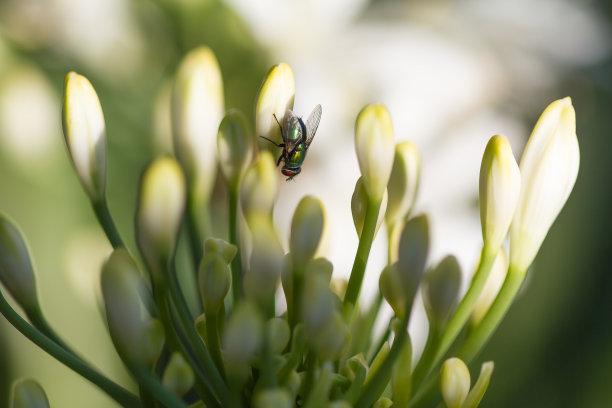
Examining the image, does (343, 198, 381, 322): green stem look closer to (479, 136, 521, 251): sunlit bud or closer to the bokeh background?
(479, 136, 521, 251): sunlit bud

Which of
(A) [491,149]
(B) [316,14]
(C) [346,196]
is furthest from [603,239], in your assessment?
(A) [491,149]

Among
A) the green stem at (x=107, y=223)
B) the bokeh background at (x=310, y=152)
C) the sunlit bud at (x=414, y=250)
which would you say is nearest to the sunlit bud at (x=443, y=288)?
the sunlit bud at (x=414, y=250)

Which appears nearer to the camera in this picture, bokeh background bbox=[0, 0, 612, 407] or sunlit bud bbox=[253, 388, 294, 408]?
sunlit bud bbox=[253, 388, 294, 408]

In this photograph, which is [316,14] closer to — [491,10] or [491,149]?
[491,10]

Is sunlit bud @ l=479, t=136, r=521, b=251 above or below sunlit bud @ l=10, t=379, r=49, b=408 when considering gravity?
above

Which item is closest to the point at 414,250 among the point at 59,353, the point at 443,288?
the point at 443,288

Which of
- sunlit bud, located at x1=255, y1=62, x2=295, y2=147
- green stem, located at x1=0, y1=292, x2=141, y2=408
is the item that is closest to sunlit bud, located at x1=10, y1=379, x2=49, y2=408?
green stem, located at x1=0, y1=292, x2=141, y2=408

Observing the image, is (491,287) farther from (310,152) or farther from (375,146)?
(310,152)
